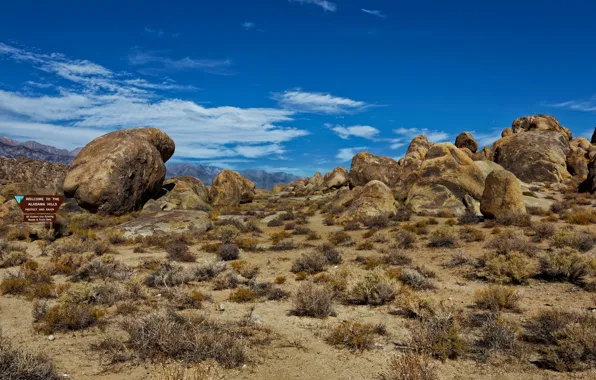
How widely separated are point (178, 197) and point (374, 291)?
2367cm

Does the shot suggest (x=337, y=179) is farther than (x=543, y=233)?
Yes

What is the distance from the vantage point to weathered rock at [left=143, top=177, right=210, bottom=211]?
2778 cm

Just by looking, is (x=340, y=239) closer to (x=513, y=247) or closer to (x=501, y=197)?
(x=513, y=247)

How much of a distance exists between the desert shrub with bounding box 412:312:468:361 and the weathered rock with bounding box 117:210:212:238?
14.7 m

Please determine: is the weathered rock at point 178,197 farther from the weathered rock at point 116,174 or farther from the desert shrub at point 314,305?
the desert shrub at point 314,305

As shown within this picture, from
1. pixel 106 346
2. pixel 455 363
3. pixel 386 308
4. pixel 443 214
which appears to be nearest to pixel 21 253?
pixel 106 346

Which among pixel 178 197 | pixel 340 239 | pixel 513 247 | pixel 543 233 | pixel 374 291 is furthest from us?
pixel 178 197

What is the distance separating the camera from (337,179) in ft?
176

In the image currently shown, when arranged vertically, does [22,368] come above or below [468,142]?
below

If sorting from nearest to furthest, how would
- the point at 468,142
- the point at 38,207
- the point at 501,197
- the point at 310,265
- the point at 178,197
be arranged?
the point at 310,265 → the point at 38,207 → the point at 501,197 → the point at 178,197 → the point at 468,142

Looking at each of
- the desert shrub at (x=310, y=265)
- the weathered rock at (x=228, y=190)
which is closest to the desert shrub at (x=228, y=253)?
the desert shrub at (x=310, y=265)

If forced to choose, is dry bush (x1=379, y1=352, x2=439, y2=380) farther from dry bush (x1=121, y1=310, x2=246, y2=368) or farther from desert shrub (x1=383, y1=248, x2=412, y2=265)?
desert shrub (x1=383, y1=248, x2=412, y2=265)

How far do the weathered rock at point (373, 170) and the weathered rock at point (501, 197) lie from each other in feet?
64.5

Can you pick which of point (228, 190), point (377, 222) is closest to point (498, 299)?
point (377, 222)
